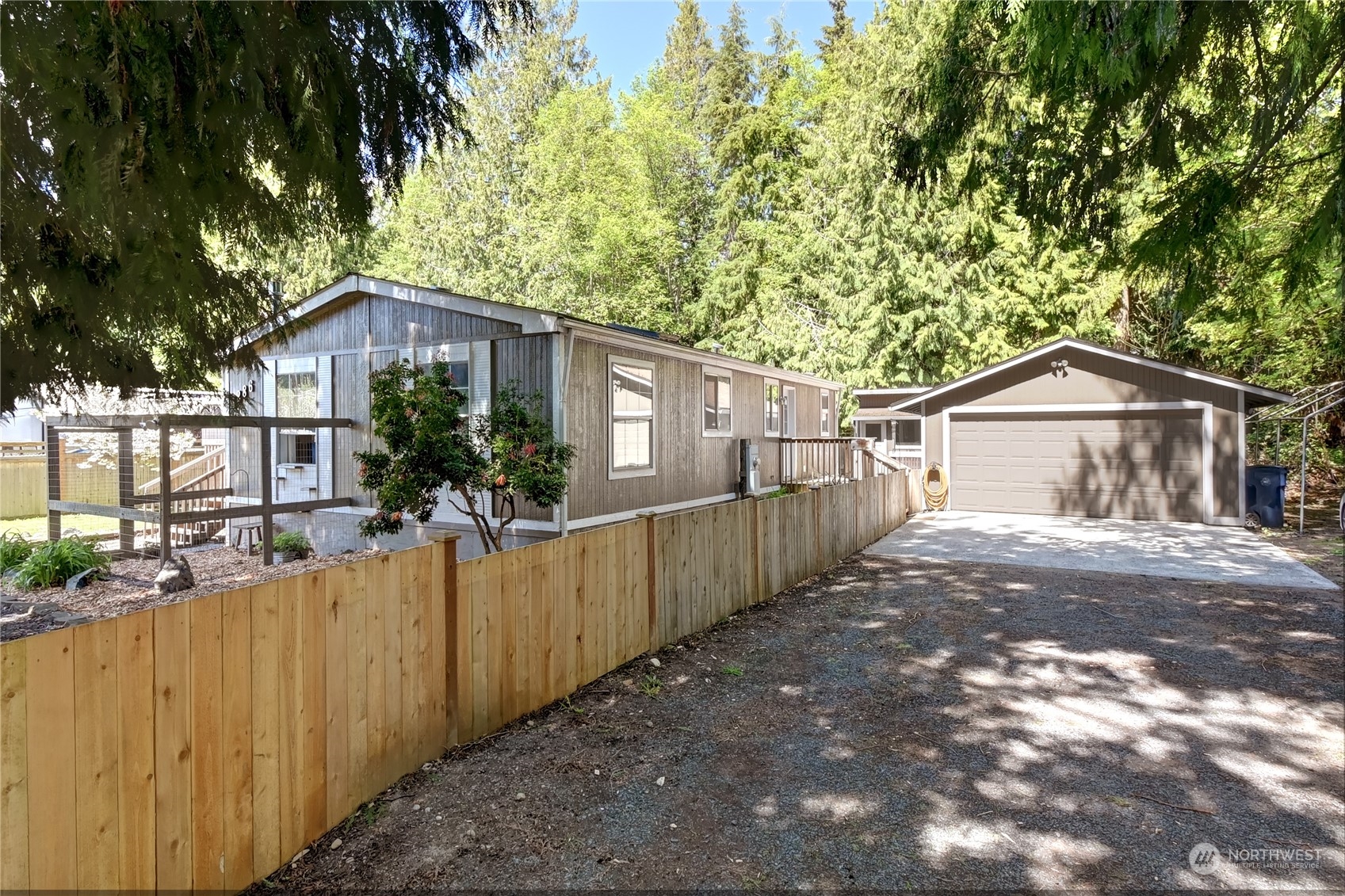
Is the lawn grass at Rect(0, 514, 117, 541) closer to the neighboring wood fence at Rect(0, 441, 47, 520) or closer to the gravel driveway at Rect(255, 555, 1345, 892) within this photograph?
the neighboring wood fence at Rect(0, 441, 47, 520)

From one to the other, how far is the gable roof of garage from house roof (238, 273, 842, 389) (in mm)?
5980

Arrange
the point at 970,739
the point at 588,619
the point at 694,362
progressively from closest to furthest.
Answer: the point at 970,739, the point at 588,619, the point at 694,362

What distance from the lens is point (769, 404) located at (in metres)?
15.3

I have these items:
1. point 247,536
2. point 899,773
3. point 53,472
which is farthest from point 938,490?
point 53,472

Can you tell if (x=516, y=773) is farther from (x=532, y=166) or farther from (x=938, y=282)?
(x=532, y=166)

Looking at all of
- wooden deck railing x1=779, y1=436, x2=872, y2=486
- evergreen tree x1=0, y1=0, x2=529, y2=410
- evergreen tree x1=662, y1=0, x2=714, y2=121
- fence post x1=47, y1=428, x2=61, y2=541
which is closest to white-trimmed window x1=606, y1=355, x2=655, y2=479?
wooden deck railing x1=779, y1=436, x2=872, y2=486

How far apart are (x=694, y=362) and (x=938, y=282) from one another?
12804 millimetres

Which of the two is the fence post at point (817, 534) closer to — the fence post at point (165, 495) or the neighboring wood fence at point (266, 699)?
the neighboring wood fence at point (266, 699)

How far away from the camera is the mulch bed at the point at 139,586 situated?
22.7ft

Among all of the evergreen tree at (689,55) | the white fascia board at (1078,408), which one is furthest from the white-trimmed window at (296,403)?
the evergreen tree at (689,55)

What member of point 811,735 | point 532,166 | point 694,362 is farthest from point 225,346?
point 532,166

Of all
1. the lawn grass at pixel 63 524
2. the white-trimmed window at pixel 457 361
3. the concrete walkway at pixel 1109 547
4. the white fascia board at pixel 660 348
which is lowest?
the concrete walkway at pixel 1109 547

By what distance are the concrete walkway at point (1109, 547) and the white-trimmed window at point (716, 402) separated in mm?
3465

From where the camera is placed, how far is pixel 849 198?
22750 millimetres
